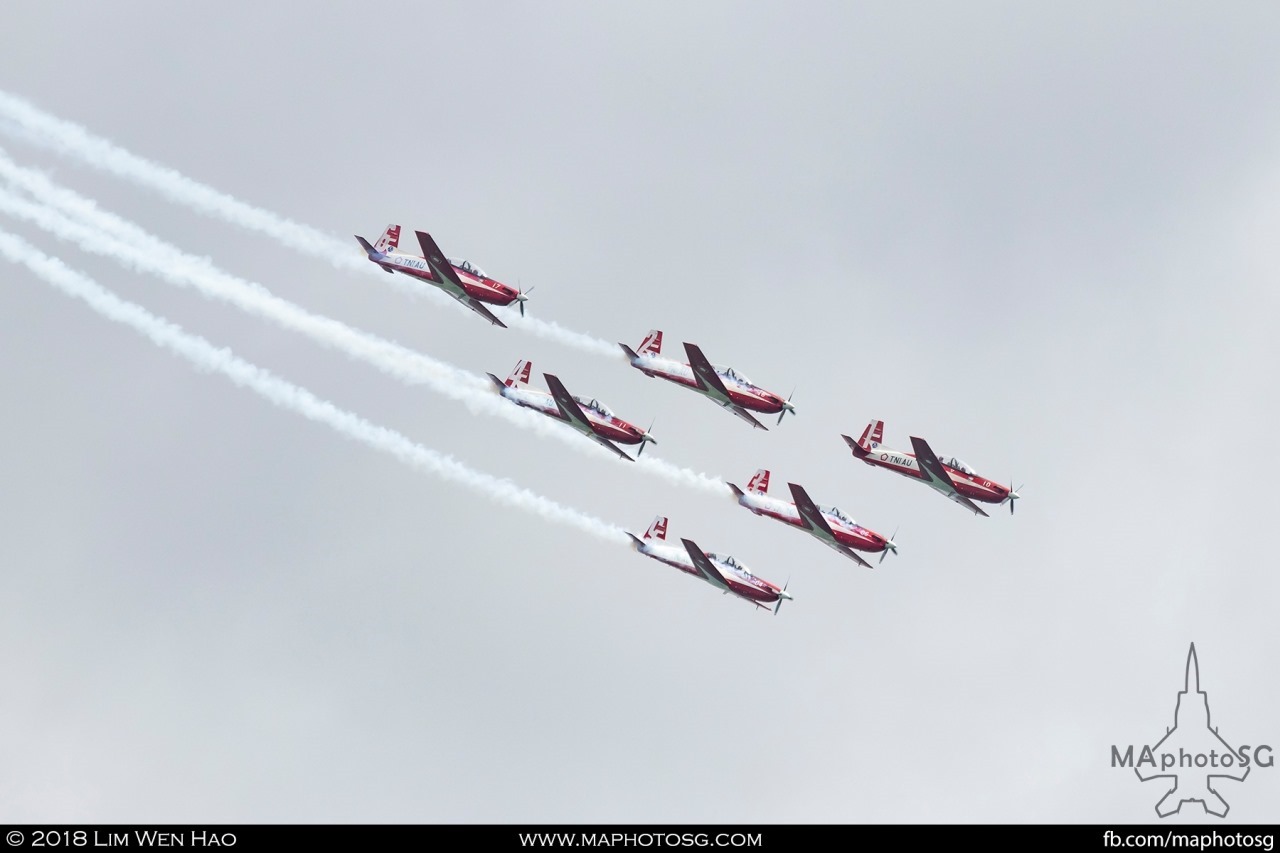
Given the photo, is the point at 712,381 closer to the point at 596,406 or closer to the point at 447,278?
the point at 596,406

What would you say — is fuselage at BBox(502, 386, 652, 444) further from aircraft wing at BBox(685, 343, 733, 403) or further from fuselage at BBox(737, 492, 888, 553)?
fuselage at BBox(737, 492, 888, 553)

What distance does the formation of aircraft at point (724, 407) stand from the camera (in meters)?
115

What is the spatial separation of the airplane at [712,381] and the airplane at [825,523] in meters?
4.78

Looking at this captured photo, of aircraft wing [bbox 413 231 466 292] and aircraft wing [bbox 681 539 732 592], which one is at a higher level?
aircraft wing [bbox 413 231 466 292]

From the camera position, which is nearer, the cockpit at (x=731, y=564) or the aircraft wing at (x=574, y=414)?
the aircraft wing at (x=574, y=414)

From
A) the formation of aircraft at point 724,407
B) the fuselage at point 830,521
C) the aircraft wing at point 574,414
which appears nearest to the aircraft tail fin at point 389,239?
the formation of aircraft at point 724,407

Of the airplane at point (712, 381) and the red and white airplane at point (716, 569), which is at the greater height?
the airplane at point (712, 381)

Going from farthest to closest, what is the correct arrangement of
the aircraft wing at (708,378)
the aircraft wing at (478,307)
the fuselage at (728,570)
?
the fuselage at (728,570), the aircraft wing at (708,378), the aircraft wing at (478,307)

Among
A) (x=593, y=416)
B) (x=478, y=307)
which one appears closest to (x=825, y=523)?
(x=593, y=416)

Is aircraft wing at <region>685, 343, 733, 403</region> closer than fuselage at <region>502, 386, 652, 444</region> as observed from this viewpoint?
No

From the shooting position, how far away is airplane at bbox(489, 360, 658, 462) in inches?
4503

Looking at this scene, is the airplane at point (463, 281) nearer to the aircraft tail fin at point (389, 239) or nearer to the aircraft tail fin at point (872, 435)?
the aircraft tail fin at point (389, 239)

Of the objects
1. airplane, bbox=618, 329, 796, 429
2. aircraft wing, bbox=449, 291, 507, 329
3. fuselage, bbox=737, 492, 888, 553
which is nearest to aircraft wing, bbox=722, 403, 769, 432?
airplane, bbox=618, 329, 796, 429

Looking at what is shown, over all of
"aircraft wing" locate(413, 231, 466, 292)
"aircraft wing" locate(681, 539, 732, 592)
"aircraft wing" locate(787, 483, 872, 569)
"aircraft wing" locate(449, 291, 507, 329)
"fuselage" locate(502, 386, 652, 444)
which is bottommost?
"aircraft wing" locate(681, 539, 732, 592)
